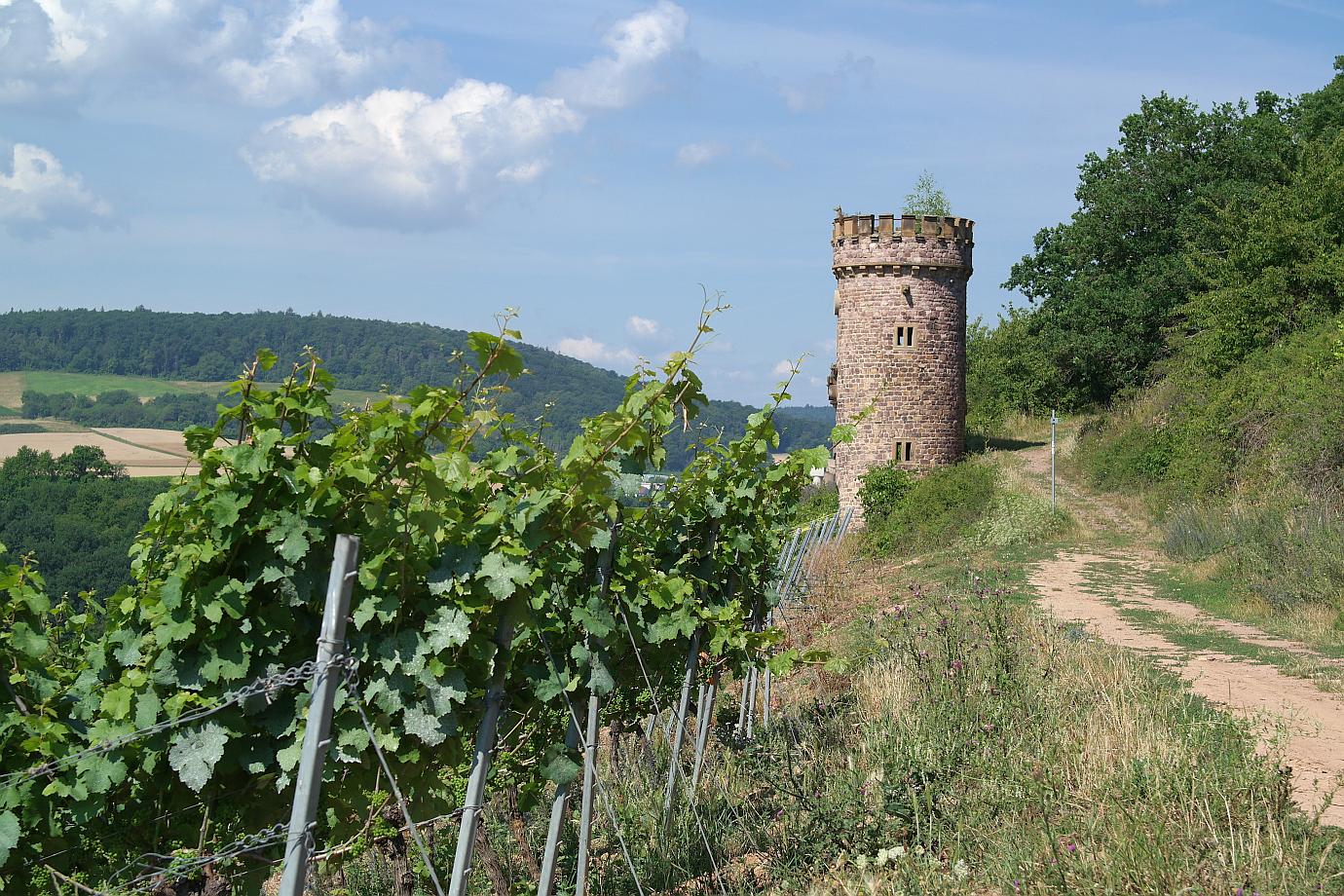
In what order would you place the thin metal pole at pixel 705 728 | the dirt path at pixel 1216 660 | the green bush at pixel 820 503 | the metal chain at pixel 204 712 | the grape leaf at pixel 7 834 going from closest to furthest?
the metal chain at pixel 204 712, the grape leaf at pixel 7 834, the thin metal pole at pixel 705 728, the dirt path at pixel 1216 660, the green bush at pixel 820 503

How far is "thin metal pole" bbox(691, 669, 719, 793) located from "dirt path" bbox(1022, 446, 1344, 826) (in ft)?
9.19

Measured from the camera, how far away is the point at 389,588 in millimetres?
3996

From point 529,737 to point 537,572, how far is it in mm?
1988

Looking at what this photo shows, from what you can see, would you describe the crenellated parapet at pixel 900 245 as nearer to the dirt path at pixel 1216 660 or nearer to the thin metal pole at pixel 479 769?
the dirt path at pixel 1216 660

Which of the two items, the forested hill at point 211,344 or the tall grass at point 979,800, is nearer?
the tall grass at point 979,800

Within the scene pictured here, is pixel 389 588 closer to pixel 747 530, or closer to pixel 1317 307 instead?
pixel 747 530

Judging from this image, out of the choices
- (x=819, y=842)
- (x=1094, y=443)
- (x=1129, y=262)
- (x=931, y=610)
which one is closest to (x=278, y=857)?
(x=819, y=842)

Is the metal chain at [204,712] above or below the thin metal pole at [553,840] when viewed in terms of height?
above

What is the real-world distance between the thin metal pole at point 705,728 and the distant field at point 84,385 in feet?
244

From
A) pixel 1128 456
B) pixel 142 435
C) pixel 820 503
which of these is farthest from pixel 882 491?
pixel 142 435

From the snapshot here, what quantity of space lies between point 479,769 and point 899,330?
26.6 meters

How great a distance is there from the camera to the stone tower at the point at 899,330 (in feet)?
96.5

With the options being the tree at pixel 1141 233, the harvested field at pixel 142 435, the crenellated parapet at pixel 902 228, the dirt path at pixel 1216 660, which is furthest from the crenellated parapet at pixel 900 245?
the harvested field at pixel 142 435

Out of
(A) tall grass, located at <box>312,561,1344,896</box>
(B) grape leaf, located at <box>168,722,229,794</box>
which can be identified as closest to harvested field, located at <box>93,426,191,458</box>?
(A) tall grass, located at <box>312,561,1344,896</box>
